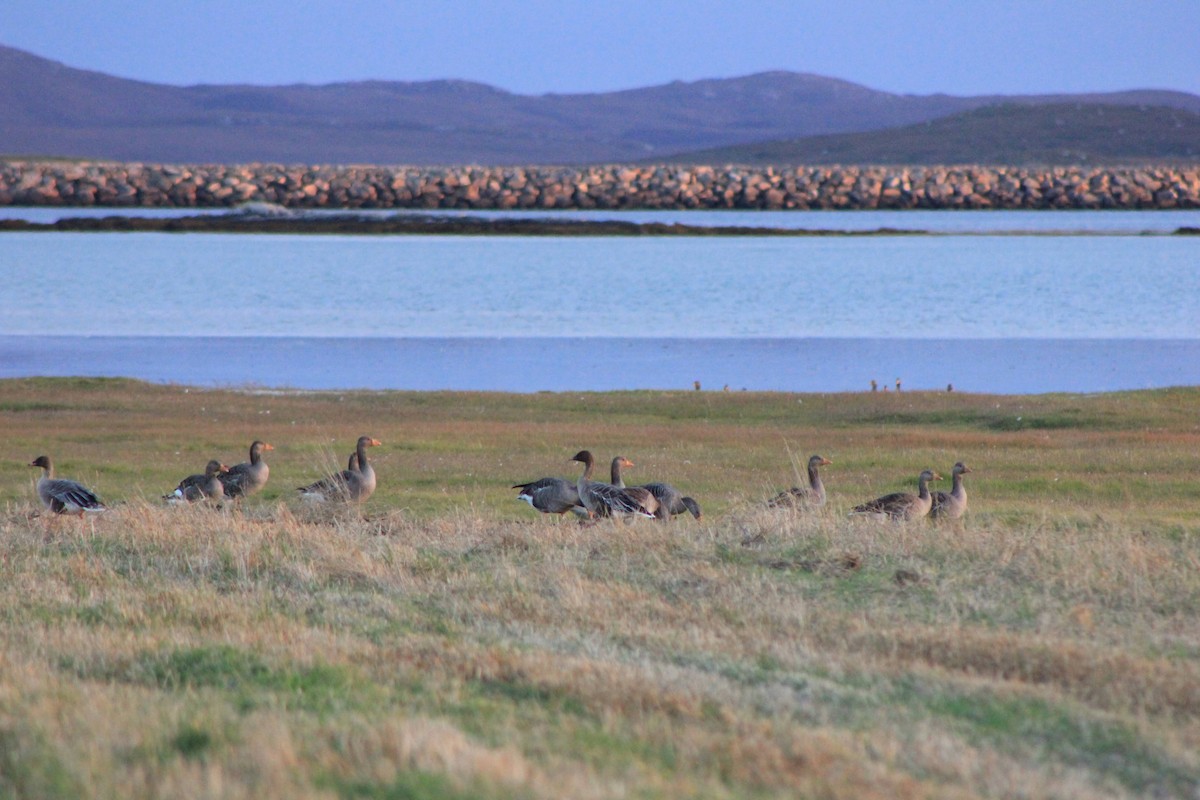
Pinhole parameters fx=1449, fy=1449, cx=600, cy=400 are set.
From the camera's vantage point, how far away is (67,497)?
13.2 metres

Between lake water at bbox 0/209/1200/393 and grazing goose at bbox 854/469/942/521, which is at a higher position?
grazing goose at bbox 854/469/942/521

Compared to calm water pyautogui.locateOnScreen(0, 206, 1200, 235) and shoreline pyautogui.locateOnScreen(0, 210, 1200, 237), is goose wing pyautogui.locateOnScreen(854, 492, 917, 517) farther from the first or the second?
calm water pyautogui.locateOnScreen(0, 206, 1200, 235)

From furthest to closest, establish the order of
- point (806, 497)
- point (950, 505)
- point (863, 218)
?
point (863, 218) < point (806, 497) < point (950, 505)

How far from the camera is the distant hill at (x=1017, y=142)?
461 feet

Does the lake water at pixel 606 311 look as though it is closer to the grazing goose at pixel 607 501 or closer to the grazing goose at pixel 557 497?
the grazing goose at pixel 557 497

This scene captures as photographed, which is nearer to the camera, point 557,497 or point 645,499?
point 645,499

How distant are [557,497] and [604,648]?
5.55 m

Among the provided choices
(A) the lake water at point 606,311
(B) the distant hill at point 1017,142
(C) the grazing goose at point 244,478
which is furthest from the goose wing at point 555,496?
(B) the distant hill at point 1017,142

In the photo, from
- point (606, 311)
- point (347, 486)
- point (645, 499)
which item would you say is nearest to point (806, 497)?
point (645, 499)

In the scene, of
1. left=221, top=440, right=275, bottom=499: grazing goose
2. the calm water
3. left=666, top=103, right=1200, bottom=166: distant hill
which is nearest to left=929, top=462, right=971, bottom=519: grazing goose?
left=221, top=440, right=275, bottom=499: grazing goose

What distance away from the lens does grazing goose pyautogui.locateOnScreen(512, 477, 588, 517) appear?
44.6 feet

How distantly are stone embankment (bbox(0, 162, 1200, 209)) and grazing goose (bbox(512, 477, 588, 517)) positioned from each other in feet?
253

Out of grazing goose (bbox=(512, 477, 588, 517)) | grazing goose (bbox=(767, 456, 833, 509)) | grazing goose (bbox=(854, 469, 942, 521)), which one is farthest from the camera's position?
grazing goose (bbox=(512, 477, 588, 517))

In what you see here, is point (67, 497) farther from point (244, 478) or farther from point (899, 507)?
point (899, 507)
